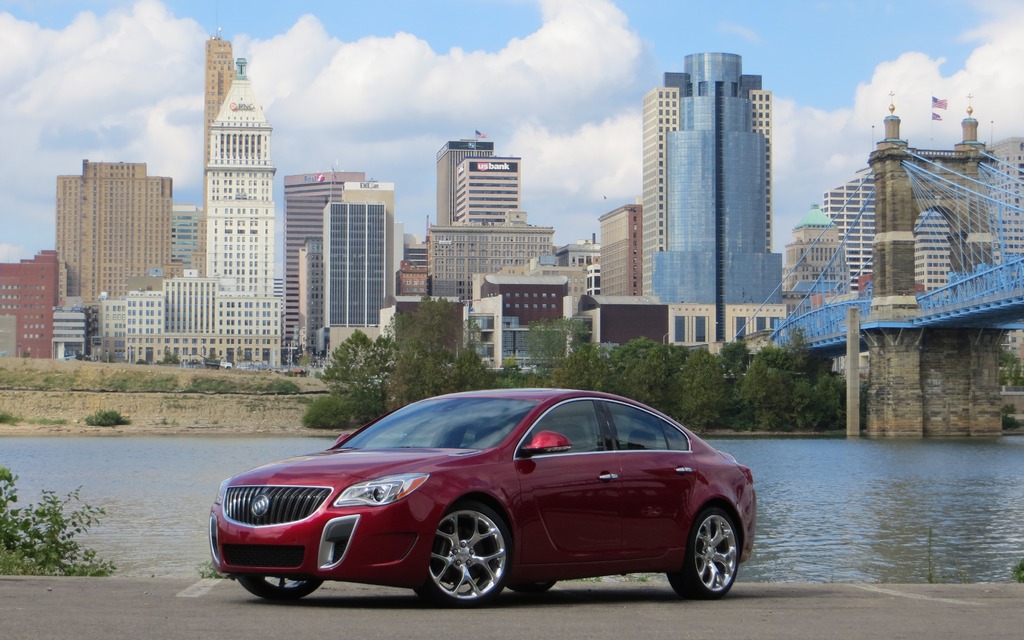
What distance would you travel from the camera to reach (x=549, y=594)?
1195 centimetres

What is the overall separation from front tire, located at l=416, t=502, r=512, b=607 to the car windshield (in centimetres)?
69

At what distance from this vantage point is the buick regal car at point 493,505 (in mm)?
9805

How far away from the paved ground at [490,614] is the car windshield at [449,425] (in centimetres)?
127

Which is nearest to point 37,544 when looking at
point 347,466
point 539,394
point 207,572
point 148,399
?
point 207,572

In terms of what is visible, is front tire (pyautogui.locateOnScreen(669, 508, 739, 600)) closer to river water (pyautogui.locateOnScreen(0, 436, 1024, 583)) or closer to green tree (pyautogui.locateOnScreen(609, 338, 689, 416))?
river water (pyautogui.locateOnScreen(0, 436, 1024, 583))

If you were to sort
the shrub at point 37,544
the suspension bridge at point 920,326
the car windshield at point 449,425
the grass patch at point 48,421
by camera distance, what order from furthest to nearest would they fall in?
1. the suspension bridge at point 920,326
2. the grass patch at point 48,421
3. the shrub at point 37,544
4. the car windshield at point 449,425

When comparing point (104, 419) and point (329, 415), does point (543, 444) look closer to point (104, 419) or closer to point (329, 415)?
point (329, 415)

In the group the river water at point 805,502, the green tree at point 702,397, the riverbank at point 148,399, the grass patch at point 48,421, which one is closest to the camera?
the river water at point 805,502

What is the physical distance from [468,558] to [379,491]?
35.0 inches

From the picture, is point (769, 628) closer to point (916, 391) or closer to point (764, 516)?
point (764, 516)

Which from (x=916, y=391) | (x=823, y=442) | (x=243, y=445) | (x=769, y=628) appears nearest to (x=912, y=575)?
(x=769, y=628)

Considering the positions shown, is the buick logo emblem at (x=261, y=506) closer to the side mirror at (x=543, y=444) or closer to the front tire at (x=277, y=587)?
the front tire at (x=277, y=587)

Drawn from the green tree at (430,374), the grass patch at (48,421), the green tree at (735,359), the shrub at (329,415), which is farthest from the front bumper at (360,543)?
the green tree at (735,359)

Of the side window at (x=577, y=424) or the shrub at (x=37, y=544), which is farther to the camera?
the shrub at (x=37, y=544)
